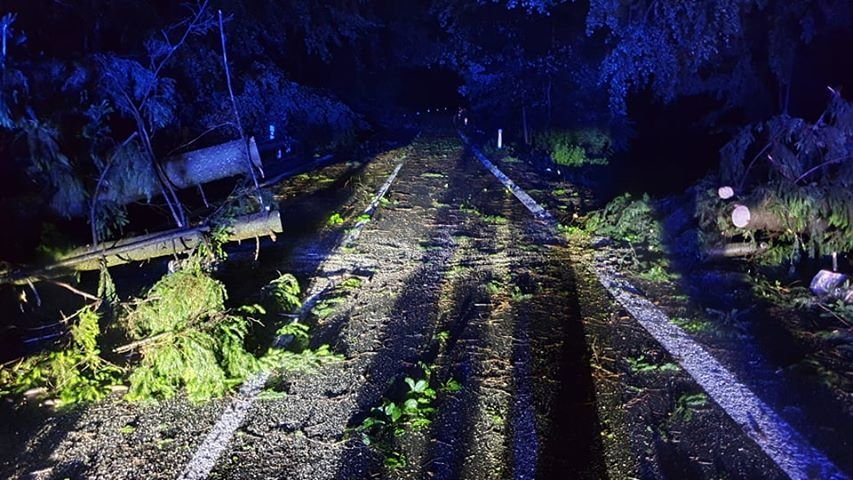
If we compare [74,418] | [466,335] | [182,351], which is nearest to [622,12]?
[466,335]

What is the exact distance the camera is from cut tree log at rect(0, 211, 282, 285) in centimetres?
549

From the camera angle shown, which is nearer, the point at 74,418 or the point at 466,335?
the point at 74,418

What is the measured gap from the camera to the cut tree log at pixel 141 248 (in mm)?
5492

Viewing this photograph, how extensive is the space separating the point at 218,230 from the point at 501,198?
5391 mm

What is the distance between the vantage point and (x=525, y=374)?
4414 millimetres

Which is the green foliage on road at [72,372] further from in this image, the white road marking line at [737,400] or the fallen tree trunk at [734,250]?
the fallen tree trunk at [734,250]

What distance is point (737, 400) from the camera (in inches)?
156

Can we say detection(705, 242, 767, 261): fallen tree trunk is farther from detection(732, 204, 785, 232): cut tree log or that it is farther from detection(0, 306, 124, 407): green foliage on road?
detection(0, 306, 124, 407): green foliage on road

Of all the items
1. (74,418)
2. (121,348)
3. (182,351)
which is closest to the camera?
(74,418)

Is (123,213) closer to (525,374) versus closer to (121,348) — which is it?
(121,348)

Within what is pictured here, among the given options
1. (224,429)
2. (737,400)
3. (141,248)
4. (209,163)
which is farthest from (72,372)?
(737,400)

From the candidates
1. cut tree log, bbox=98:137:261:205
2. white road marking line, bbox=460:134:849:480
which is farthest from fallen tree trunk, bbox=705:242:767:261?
cut tree log, bbox=98:137:261:205

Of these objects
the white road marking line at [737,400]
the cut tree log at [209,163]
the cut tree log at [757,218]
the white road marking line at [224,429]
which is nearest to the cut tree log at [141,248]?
the cut tree log at [209,163]

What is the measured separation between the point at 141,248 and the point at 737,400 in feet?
19.6
